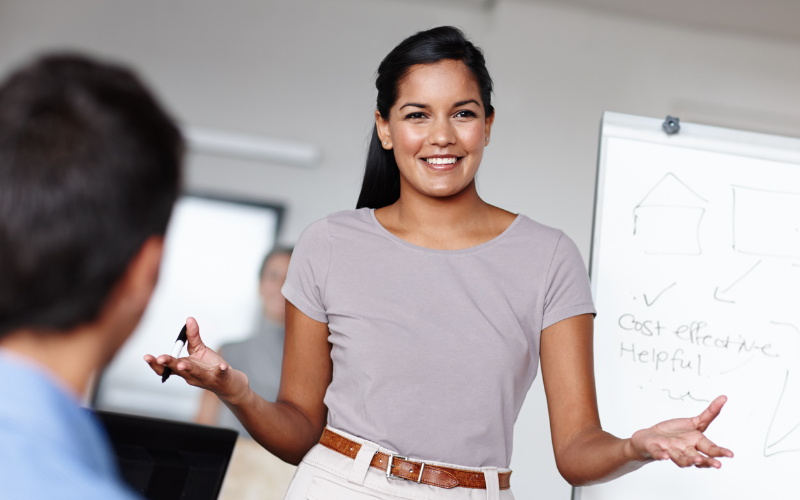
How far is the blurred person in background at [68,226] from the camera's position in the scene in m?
0.47

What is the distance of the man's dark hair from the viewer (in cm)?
49

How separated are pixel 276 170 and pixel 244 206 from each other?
0.78ft

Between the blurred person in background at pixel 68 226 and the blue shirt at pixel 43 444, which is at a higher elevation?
the blurred person in background at pixel 68 226

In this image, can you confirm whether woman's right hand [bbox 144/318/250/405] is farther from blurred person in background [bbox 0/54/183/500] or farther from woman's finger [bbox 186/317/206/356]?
blurred person in background [bbox 0/54/183/500]

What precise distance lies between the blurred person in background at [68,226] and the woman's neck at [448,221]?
0.82 meters

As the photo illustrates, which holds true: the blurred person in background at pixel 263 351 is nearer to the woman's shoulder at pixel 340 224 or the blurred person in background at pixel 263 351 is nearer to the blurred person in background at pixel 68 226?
the woman's shoulder at pixel 340 224

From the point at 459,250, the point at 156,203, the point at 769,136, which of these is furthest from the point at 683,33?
the point at 156,203

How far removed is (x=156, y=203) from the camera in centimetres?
55

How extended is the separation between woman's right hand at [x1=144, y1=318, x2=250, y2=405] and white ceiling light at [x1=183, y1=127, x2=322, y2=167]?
2305 mm

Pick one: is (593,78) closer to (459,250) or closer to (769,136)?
(769,136)

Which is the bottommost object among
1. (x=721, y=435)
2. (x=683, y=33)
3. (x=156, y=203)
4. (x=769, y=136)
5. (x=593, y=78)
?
(x=721, y=435)

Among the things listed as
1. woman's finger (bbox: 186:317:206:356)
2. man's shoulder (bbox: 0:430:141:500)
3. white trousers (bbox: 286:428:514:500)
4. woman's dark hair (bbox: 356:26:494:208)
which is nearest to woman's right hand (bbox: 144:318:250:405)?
woman's finger (bbox: 186:317:206:356)

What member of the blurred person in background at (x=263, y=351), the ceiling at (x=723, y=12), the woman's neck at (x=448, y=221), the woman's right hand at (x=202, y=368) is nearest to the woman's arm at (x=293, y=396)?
the woman's right hand at (x=202, y=368)

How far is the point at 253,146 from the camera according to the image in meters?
3.31
